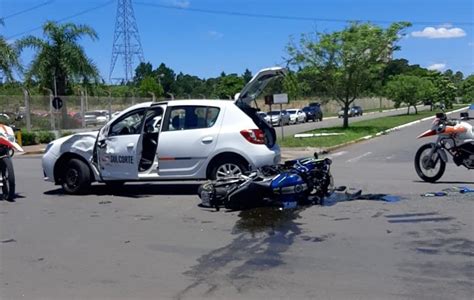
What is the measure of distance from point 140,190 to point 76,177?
1.24m

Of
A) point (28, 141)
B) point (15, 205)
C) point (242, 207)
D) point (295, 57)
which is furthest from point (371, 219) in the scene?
point (295, 57)

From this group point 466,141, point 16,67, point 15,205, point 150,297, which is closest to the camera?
point 150,297

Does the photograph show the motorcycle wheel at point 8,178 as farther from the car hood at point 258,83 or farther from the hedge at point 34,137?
the hedge at point 34,137

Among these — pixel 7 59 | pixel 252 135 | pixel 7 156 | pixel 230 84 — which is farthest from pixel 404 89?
pixel 7 156

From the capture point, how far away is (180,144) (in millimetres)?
10180

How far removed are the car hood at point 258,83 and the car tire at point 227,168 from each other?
3.68 ft

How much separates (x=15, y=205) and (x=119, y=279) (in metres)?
5.04

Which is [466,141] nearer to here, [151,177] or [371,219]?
[371,219]

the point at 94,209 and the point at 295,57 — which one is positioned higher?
the point at 295,57

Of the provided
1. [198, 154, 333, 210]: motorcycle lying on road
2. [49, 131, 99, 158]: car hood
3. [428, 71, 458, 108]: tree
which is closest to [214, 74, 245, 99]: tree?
[428, 71, 458, 108]: tree

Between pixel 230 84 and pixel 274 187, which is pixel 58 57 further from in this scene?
pixel 230 84

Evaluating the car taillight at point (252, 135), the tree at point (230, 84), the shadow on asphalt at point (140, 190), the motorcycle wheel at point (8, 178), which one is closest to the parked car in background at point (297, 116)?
the tree at point (230, 84)

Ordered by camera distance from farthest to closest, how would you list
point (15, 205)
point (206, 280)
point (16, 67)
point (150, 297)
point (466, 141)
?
1. point (16, 67)
2. point (466, 141)
3. point (15, 205)
4. point (206, 280)
5. point (150, 297)

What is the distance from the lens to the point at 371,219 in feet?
26.7
